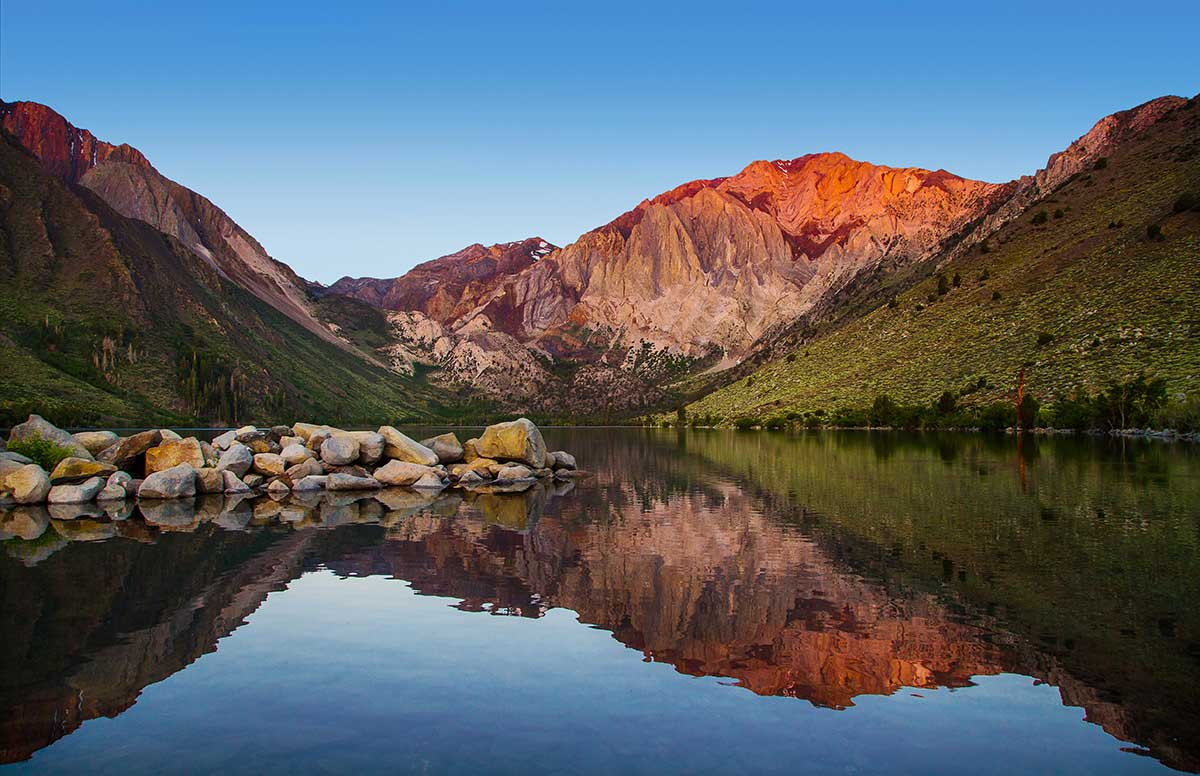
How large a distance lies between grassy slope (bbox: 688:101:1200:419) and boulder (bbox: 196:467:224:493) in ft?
306

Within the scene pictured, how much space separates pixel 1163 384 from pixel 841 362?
7744 centimetres

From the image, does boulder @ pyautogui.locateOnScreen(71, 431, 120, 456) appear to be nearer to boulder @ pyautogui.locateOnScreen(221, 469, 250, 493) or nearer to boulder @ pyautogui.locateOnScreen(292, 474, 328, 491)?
boulder @ pyautogui.locateOnScreen(221, 469, 250, 493)

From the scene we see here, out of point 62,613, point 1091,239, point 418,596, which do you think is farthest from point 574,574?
point 1091,239

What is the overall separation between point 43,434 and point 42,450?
2.99 feet

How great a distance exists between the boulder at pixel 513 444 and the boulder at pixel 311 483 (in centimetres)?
1219

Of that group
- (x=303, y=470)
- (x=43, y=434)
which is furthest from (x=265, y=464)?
Answer: (x=43, y=434)

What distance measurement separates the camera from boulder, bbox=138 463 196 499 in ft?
134

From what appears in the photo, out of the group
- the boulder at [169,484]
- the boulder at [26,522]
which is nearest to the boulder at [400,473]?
the boulder at [169,484]

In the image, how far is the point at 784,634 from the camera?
15.6 metres

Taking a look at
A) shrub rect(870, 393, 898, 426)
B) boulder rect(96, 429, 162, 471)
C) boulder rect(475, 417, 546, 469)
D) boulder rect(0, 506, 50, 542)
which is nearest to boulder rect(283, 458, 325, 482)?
boulder rect(96, 429, 162, 471)

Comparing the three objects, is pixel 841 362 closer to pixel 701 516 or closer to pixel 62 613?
pixel 701 516

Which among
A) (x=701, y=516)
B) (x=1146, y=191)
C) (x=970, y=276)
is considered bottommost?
(x=701, y=516)

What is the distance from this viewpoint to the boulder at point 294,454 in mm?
47156

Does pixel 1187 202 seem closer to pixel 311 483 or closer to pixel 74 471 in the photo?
pixel 311 483
